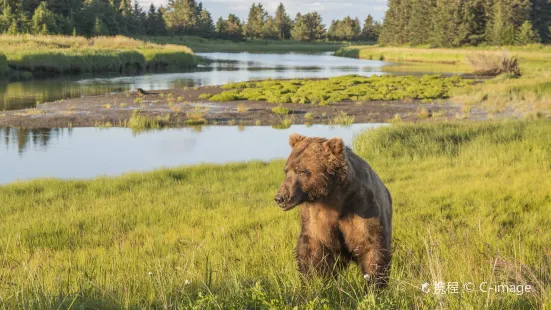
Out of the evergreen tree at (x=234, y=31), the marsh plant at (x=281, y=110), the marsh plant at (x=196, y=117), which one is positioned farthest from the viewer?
the evergreen tree at (x=234, y=31)

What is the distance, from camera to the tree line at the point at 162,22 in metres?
70.5

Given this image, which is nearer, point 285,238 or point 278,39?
point 285,238

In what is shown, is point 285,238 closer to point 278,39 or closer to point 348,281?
point 348,281

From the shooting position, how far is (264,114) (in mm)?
27703

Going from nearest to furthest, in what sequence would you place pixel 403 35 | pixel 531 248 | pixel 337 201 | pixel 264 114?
1. pixel 337 201
2. pixel 531 248
3. pixel 264 114
4. pixel 403 35

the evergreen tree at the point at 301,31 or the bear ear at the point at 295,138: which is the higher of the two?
the evergreen tree at the point at 301,31

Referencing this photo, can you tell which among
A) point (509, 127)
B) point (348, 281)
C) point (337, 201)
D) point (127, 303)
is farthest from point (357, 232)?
point (509, 127)

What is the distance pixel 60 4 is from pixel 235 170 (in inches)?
2871

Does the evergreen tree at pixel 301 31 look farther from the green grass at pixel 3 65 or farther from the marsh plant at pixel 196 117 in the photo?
the marsh plant at pixel 196 117

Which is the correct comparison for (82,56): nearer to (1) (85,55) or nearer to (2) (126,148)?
(1) (85,55)

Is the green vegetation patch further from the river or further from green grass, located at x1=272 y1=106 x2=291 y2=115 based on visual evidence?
the river

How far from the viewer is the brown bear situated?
390 centimetres

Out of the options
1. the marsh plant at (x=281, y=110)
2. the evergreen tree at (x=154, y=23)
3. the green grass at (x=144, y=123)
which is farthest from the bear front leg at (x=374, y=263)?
the evergreen tree at (x=154, y=23)

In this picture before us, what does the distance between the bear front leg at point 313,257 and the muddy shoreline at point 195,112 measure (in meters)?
21.2
